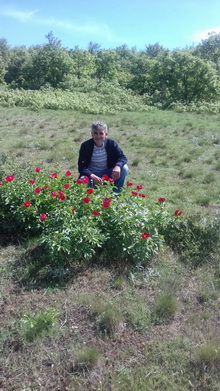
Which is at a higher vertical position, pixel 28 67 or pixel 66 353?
pixel 28 67

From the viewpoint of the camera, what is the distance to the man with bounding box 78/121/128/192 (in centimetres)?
487

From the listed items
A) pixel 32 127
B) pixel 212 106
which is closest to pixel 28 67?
pixel 212 106

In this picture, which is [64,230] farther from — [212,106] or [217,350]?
[212,106]

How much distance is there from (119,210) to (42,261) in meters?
1.02

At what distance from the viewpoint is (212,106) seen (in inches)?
892

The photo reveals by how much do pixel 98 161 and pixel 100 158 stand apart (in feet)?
0.19

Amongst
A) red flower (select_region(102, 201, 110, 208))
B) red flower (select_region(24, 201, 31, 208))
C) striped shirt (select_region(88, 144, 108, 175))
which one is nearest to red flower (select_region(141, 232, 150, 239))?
red flower (select_region(102, 201, 110, 208))

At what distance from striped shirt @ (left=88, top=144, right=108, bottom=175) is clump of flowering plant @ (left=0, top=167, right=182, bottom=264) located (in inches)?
30.9

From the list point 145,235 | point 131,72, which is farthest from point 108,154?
point 131,72

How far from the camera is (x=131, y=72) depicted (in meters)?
37.4

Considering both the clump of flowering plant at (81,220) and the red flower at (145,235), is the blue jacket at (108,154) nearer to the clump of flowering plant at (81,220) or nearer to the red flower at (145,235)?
the clump of flowering plant at (81,220)

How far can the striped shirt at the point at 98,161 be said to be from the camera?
4980 millimetres

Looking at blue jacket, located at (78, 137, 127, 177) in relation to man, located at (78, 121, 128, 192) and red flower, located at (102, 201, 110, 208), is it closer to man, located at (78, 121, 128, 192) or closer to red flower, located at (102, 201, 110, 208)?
man, located at (78, 121, 128, 192)

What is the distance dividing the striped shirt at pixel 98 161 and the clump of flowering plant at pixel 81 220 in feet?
2.58
